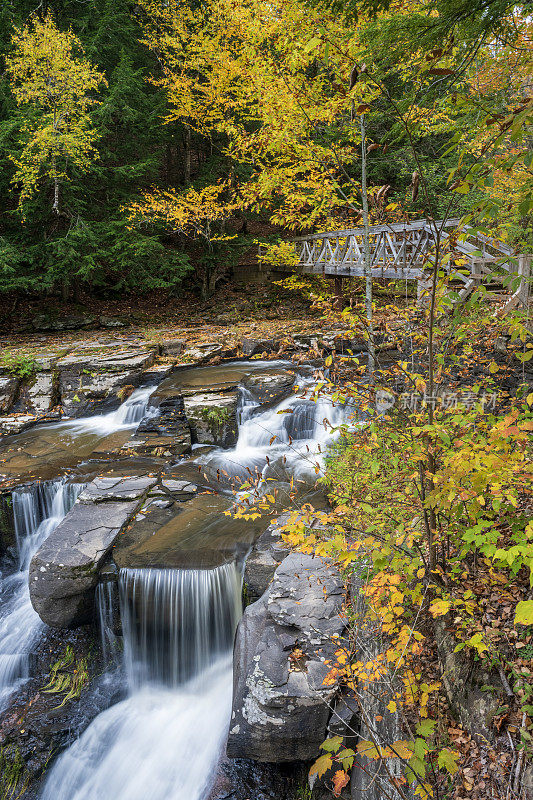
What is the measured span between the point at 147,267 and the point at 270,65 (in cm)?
1039

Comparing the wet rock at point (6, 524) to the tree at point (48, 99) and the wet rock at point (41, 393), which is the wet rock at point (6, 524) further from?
the tree at point (48, 99)

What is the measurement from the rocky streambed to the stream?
17 millimetres

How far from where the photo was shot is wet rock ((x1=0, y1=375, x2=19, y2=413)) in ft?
32.6

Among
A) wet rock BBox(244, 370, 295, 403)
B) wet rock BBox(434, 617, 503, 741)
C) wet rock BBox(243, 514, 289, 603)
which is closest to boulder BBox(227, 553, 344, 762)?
wet rock BBox(243, 514, 289, 603)

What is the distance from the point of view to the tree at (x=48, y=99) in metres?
11.3

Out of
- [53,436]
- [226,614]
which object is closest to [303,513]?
[226,614]

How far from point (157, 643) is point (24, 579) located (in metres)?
2.58

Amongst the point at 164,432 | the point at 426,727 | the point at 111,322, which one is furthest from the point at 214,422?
the point at 111,322

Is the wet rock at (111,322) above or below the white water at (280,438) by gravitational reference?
above

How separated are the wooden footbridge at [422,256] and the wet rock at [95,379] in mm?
5871

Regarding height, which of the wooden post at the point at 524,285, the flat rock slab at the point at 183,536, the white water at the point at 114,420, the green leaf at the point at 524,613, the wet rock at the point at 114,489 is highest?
the wooden post at the point at 524,285

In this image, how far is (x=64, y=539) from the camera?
603 centimetres

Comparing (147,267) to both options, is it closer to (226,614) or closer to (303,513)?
(226,614)

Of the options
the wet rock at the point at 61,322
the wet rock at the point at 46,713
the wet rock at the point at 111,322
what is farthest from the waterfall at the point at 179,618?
the wet rock at the point at 61,322
